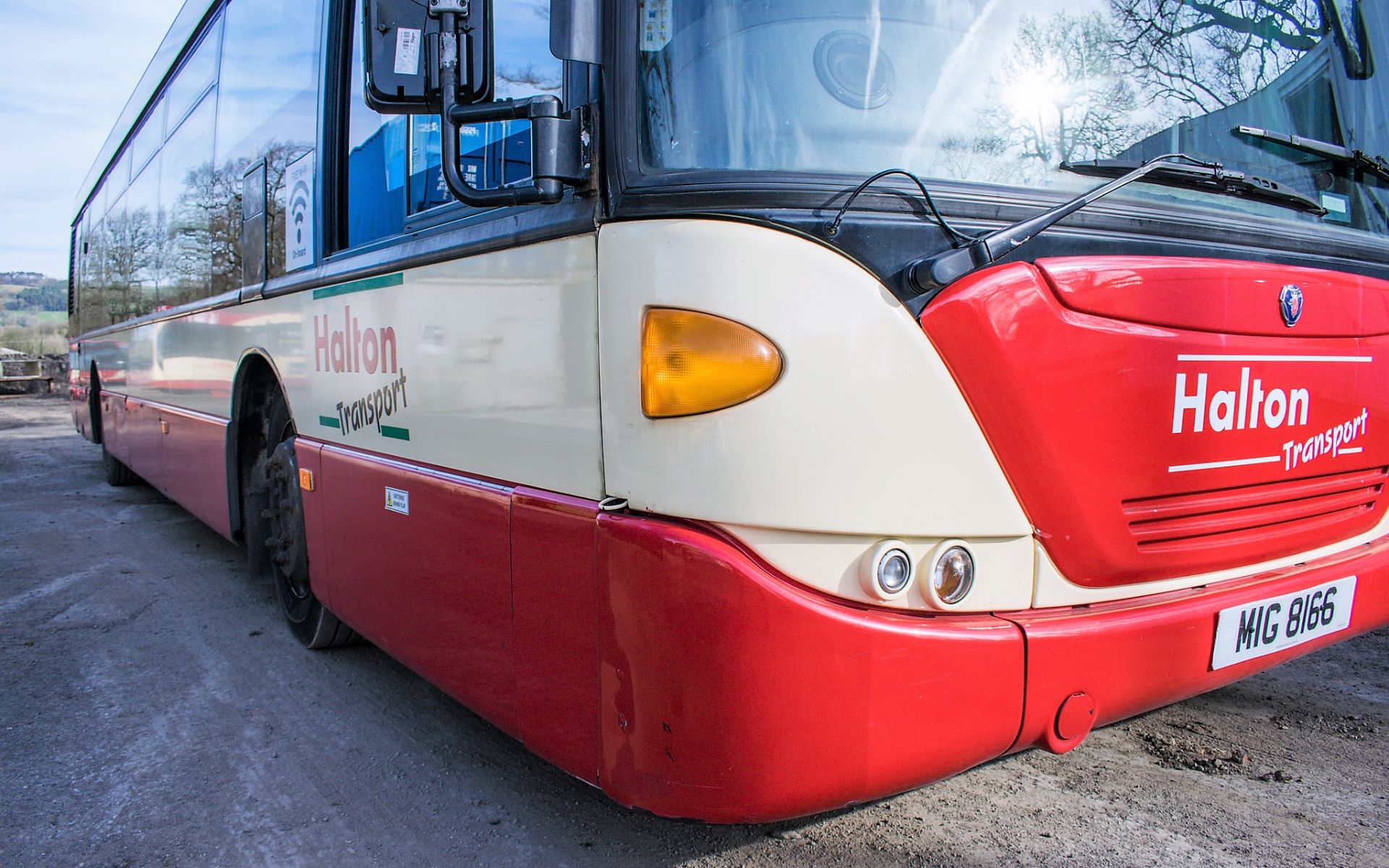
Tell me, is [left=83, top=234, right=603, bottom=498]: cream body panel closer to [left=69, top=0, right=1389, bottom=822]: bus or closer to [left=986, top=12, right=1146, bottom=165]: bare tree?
[left=69, top=0, right=1389, bottom=822]: bus

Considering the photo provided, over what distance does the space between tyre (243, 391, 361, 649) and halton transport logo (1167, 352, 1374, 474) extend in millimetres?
3166

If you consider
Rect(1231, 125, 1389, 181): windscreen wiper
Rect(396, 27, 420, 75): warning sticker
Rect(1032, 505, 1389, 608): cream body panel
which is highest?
Rect(396, 27, 420, 75): warning sticker

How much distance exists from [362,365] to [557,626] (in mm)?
1460

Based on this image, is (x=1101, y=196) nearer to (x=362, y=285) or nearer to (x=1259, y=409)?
(x=1259, y=409)

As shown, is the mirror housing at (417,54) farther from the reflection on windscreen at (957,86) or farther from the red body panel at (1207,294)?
the red body panel at (1207,294)

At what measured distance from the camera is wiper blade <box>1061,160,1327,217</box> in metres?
2.20

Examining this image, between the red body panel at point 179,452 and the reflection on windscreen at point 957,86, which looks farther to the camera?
the red body panel at point 179,452

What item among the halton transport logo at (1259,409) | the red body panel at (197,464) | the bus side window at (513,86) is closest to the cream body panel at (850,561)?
the halton transport logo at (1259,409)

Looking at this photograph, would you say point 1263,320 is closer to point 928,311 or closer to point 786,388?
point 928,311

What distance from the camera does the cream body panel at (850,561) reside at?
A: 1.85 meters

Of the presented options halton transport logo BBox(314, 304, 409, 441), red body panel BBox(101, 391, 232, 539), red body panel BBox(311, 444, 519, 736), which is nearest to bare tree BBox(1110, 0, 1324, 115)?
red body panel BBox(311, 444, 519, 736)

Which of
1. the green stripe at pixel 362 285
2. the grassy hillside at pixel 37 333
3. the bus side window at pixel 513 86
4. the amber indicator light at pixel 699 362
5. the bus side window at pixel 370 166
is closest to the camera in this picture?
the amber indicator light at pixel 699 362

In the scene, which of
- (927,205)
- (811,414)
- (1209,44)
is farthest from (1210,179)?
(811,414)

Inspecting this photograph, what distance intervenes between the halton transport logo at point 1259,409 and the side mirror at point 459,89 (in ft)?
4.68
